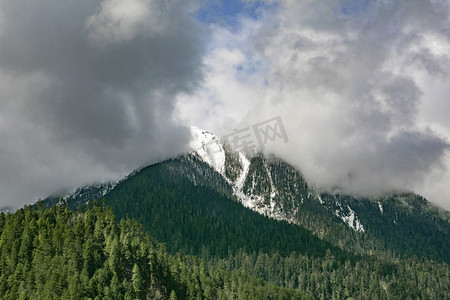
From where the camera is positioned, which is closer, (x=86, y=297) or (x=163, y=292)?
(x=86, y=297)

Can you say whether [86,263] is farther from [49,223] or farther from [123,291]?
[49,223]

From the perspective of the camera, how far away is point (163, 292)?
532 feet

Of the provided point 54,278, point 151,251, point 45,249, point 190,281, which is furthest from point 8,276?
point 190,281

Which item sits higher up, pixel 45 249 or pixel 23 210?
pixel 23 210

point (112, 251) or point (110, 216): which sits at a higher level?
point (110, 216)

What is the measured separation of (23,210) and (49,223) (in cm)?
2393

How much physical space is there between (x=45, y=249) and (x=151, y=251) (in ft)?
119

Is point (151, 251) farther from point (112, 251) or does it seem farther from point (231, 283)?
point (231, 283)

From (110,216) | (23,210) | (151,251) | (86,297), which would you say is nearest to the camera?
(86,297)

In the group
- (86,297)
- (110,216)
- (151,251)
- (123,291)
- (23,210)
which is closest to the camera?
(86,297)

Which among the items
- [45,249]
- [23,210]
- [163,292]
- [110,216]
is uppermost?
[23,210]

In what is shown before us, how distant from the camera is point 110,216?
18238cm

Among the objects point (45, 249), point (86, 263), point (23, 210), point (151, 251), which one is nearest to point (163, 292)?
point (151, 251)

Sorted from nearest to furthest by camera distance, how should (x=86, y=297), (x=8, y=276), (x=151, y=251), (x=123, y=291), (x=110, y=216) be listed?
(x=86, y=297) < (x=123, y=291) < (x=8, y=276) < (x=151, y=251) < (x=110, y=216)
